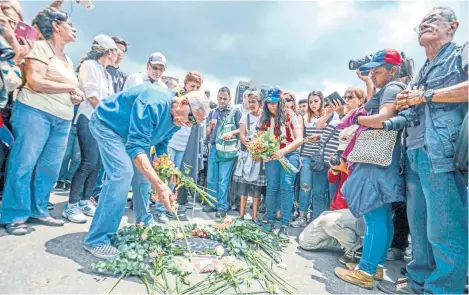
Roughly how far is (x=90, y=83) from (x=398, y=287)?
4.25 meters

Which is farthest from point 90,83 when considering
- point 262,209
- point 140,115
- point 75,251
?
point 262,209

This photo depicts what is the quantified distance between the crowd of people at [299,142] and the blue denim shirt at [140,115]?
0.01 metres

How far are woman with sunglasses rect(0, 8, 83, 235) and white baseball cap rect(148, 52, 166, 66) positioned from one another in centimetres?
143

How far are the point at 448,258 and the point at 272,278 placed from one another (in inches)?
55.4

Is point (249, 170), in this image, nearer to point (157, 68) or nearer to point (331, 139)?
point (331, 139)

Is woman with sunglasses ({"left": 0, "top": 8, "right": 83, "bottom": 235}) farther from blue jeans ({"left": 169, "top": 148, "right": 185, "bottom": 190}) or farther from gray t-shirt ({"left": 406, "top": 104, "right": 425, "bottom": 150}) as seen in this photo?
gray t-shirt ({"left": 406, "top": 104, "right": 425, "bottom": 150})

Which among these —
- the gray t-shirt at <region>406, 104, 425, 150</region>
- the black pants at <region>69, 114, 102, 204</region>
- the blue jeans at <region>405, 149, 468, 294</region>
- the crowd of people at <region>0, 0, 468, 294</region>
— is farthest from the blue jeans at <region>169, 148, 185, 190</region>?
the blue jeans at <region>405, 149, 468, 294</region>

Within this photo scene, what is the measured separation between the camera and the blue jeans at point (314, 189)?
15.6ft

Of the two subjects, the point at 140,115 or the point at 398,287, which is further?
the point at 398,287

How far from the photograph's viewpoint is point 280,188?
14.4 feet

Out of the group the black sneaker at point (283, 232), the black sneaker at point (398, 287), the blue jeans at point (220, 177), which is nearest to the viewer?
the black sneaker at point (398, 287)

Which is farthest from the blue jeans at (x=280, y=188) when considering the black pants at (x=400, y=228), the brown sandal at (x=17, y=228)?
the brown sandal at (x=17, y=228)

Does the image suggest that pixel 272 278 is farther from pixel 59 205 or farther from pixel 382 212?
pixel 59 205

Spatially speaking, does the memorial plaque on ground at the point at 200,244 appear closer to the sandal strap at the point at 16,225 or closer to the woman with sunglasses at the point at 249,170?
the woman with sunglasses at the point at 249,170
